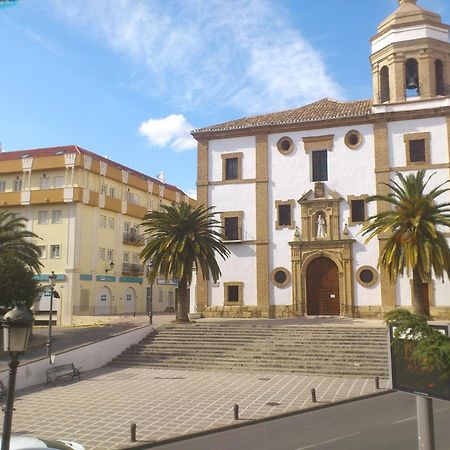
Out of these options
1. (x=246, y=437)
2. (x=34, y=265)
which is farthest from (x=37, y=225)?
(x=246, y=437)

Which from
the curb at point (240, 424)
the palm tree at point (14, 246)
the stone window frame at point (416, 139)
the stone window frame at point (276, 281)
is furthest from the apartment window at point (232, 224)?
the curb at point (240, 424)

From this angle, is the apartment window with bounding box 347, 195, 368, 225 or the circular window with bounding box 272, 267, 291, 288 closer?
the apartment window with bounding box 347, 195, 368, 225

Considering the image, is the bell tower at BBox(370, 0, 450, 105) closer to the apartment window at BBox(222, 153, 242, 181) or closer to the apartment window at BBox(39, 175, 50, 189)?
the apartment window at BBox(222, 153, 242, 181)

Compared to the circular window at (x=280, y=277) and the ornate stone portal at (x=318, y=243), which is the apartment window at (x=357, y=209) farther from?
the circular window at (x=280, y=277)

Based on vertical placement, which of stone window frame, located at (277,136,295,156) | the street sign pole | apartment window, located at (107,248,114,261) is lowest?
the street sign pole

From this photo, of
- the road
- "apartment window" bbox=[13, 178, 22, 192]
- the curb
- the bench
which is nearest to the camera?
the road

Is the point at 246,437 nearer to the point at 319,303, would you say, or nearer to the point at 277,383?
the point at 277,383

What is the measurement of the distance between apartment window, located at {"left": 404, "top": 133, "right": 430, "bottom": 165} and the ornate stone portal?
499cm

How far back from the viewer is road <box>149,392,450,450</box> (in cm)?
1076

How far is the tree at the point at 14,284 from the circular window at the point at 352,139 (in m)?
20.8

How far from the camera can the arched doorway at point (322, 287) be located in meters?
32.3

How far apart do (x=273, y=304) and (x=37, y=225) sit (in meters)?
21.3

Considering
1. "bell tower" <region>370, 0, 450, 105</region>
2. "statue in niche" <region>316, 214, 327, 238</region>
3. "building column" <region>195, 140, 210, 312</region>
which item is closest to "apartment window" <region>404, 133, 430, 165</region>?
"bell tower" <region>370, 0, 450, 105</region>

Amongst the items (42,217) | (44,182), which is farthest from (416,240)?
(44,182)
